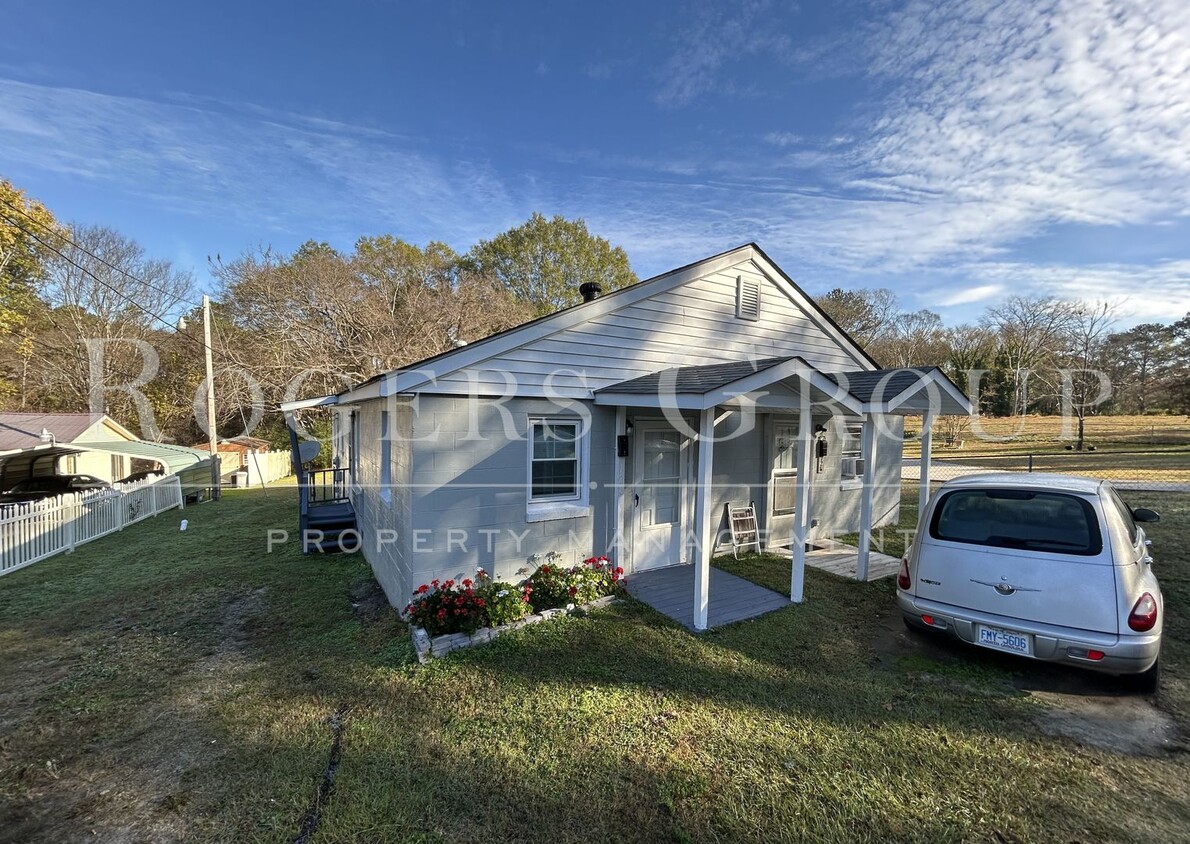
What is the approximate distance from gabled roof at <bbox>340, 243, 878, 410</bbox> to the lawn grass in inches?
110

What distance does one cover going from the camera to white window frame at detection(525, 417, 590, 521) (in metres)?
5.79

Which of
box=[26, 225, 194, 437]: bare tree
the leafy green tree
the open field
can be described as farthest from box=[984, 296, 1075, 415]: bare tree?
box=[26, 225, 194, 437]: bare tree

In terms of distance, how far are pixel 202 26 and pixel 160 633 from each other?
10.2 metres

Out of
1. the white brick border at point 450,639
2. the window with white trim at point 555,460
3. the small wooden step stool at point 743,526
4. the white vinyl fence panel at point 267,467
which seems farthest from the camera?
the white vinyl fence panel at point 267,467

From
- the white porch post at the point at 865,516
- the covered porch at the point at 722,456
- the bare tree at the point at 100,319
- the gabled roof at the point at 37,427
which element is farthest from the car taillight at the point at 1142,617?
the bare tree at the point at 100,319

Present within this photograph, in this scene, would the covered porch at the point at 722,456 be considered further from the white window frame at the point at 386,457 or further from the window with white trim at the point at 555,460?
the white window frame at the point at 386,457

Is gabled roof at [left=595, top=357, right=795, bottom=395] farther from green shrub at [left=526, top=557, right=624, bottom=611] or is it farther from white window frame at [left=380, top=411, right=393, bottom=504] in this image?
white window frame at [left=380, top=411, right=393, bottom=504]

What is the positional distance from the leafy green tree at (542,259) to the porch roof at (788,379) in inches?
940

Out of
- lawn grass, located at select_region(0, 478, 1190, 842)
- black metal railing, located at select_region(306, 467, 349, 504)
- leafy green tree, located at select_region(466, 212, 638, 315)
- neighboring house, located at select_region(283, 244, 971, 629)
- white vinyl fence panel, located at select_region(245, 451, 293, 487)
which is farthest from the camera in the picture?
leafy green tree, located at select_region(466, 212, 638, 315)

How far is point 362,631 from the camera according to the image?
17.6 feet

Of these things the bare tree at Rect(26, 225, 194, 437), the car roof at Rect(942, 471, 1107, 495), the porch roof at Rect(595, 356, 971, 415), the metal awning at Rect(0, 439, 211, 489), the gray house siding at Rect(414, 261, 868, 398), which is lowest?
the metal awning at Rect(0, 439, 211, 489)

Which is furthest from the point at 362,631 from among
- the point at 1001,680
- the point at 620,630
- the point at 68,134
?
the point at 68,134

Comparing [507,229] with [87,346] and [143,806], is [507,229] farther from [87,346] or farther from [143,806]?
[143,806]

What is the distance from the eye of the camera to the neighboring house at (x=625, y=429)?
206 inches
